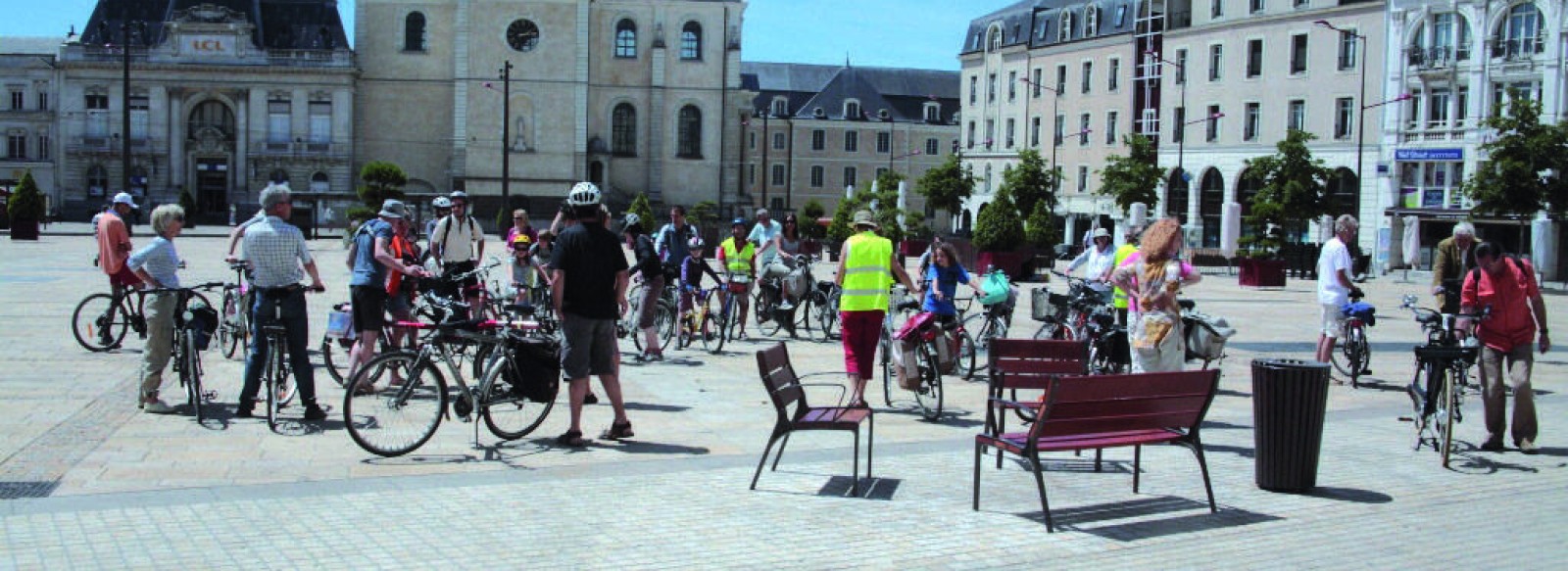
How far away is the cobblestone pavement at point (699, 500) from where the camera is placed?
6.97 m

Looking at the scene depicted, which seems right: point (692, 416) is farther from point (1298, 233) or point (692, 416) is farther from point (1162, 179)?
point (1162, 179)

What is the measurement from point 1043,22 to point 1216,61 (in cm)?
1565

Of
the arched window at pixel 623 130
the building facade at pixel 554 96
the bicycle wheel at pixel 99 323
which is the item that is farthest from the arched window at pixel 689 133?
the bicycle wheel at pixel 99 323

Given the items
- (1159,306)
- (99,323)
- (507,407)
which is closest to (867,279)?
(1159,306)

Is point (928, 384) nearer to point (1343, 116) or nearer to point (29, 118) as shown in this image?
point (1343, 116)

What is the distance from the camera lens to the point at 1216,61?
66938mm

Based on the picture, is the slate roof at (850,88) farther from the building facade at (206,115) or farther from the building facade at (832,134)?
the building facade at (206,115)

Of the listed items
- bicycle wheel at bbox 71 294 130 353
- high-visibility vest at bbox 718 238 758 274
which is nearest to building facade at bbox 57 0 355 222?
high-visibility vest at bbox 718 238 758 274

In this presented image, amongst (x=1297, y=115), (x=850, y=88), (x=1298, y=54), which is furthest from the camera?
(x=850, y=88)

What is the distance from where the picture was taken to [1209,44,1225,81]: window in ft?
218

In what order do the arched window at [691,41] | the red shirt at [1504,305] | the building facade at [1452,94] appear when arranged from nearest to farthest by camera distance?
the red shirt at [1504,305] → the building facade at [1452,94] → the arched window at [691,41]

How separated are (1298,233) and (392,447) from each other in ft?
173

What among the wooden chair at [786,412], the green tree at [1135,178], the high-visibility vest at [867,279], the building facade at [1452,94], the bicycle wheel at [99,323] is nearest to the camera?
the wooden chair at [786,412]

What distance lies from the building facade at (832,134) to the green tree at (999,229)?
61747 millimetres
